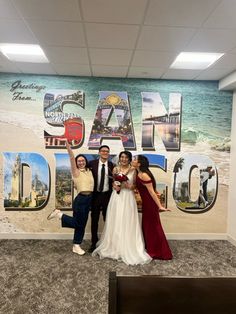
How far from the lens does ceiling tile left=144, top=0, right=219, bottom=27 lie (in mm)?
2197

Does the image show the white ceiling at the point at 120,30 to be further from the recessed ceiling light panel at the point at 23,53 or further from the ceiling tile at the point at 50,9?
the recessed ceiling light panel at the point at 23,53

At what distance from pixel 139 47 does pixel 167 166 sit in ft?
7.42

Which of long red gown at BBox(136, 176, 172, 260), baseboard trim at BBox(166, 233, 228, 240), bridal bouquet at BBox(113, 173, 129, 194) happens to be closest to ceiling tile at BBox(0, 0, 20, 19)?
bridal bouquet at BBox(113, 173, 129, 194)

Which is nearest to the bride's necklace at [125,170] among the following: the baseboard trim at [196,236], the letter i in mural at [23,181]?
the letter i in mural at [23,181]

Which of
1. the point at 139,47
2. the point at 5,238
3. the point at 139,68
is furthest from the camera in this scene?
the point at 5,238

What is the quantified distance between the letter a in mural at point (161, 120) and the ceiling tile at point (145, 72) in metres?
0.34

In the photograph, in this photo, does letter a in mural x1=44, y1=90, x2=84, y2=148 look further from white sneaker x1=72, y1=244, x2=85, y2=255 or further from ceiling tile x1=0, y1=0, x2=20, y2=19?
ceiling tile x1=0, y1=0, x2=20, y2=19

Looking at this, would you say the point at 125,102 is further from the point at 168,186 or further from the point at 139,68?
the point at 168,186

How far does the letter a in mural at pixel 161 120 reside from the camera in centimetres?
471

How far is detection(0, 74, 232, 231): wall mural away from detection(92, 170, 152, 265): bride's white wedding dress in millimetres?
989

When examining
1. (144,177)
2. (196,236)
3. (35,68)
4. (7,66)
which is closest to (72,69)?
(35,68)

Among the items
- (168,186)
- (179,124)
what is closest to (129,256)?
(168,186)

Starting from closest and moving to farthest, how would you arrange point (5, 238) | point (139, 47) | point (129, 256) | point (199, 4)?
point (199, 4) → point (139, 47) → point (129, 256) → point (5, 238)

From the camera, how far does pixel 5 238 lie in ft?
15.0
